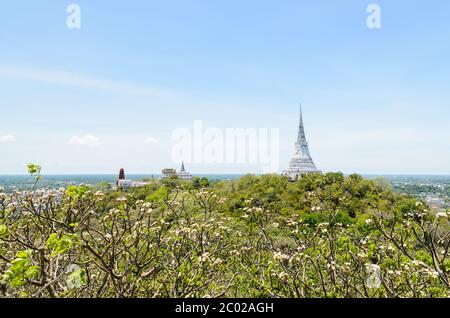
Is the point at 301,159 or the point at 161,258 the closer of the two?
the point at 161,258

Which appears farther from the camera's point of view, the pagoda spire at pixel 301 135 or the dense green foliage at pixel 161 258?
the pagoda spire at pixel 301 135

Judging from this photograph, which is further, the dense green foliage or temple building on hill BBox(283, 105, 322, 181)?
temple building on hill BBox(283, 105, 322, 181)

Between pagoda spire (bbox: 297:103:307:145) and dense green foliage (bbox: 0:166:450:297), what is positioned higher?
pagoda spire (bbox: 297:103:307:145)

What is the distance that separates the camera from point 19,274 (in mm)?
2096

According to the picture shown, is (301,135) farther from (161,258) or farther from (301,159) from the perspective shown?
(161,258)

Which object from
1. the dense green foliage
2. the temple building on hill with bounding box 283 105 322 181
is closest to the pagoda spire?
the temple building on hill with bounding box 283 105 322 181

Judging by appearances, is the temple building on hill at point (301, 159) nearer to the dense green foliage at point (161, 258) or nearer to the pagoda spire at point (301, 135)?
the pagoda spire at point (301, 135)

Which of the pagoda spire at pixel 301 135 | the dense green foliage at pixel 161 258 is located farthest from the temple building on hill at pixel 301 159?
the dense green foliage at pixel 161 258

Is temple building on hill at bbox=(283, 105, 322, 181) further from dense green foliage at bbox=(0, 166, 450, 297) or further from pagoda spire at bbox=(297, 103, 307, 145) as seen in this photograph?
dense green foliage at bbox=(0, 166, 450, 297)

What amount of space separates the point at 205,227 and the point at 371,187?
2508cm

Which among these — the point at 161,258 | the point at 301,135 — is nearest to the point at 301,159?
the point at 301,135

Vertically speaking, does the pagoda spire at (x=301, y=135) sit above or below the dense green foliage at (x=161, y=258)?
above

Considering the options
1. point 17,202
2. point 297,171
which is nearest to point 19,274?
point 17,202
